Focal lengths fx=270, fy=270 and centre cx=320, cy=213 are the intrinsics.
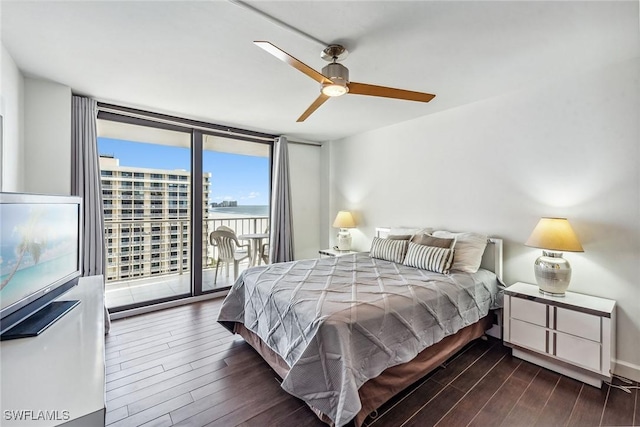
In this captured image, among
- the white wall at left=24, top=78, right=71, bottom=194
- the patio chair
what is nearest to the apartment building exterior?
the patio chair

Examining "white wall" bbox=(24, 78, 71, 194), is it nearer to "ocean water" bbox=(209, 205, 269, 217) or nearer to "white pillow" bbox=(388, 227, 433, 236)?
"ocean water" bbox=(209, 205, 269, 217)

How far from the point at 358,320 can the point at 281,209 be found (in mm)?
3074

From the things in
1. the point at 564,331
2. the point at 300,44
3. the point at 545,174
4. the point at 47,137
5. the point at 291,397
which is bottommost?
the point at 291,397

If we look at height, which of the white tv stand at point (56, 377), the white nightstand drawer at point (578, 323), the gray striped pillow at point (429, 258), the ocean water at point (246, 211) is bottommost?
the white nightstand drawer at point (578, 323)

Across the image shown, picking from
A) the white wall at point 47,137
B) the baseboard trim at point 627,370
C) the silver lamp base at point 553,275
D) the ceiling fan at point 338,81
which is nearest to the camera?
the ceiling fan at point 338,81

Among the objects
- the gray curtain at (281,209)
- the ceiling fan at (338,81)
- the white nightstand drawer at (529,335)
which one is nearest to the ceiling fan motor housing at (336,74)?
the ceiling fan at (338,81)

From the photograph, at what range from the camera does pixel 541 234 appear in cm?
232

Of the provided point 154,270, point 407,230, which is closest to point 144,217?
point 154,270

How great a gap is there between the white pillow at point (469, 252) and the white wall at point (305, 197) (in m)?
2.81

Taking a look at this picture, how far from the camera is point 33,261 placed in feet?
4.89

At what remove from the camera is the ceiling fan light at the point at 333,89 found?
1.91 metres

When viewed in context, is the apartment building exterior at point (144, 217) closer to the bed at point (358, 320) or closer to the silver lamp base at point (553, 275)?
the bed at point (358, 320)

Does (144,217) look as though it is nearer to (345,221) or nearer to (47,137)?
(47,137)

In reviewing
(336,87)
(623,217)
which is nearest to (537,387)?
(623,217)
